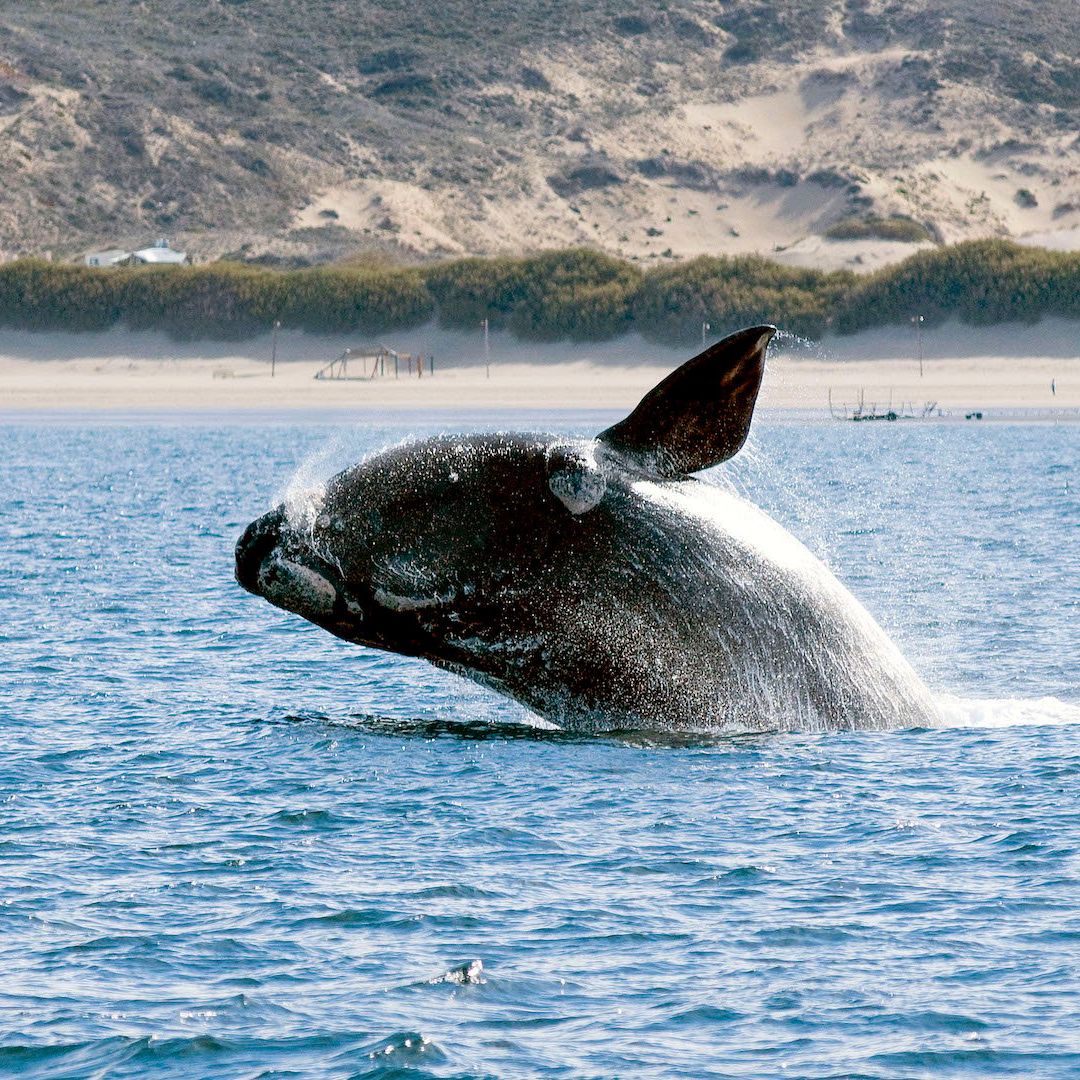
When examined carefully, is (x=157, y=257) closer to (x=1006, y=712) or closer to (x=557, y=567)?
(x=1006, y=712)

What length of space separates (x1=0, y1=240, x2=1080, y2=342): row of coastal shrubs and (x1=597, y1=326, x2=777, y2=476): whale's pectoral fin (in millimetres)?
79336

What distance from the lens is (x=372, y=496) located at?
12.5 m

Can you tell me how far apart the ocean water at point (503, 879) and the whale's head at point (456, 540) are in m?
0.77

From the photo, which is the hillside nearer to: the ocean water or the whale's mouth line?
the ocean water

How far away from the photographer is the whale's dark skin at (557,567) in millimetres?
12297

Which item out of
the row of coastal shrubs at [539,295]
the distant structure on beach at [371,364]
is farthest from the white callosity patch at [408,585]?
the row of coastal shrubs at [539,295]

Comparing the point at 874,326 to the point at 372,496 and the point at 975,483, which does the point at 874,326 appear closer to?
the point at 975,483

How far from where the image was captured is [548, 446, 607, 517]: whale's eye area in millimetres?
12031

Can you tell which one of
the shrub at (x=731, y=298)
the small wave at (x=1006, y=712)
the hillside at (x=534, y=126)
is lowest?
the small wave at (x=1006, y=712)

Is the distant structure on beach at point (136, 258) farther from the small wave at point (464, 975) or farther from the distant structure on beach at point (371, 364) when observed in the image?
the small wave at point (464, 975)

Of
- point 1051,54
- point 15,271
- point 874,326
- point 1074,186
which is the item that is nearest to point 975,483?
point 874,326

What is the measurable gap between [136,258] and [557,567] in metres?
103

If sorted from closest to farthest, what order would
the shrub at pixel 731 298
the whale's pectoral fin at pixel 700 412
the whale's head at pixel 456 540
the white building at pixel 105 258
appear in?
the whale's pectoral fin at pixel 700 412 < the whale's head at pixel 456 540 < the shrub at pixel 731 298 < the white building at pixel 105 258

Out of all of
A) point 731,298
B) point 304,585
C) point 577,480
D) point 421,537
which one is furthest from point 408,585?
point 731,298
